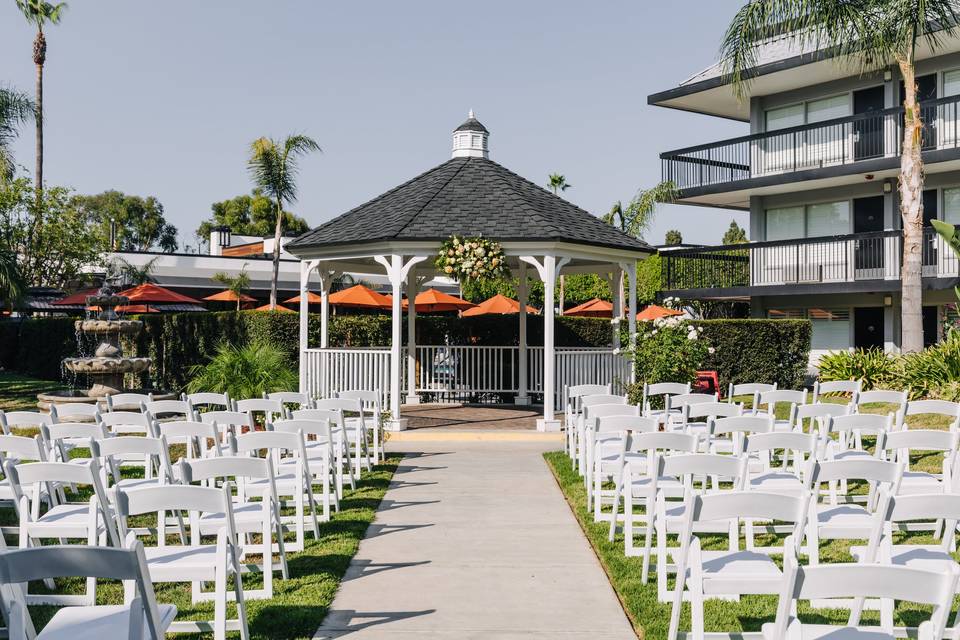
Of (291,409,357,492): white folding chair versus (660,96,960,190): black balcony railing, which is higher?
(660,96,960,190): black balcony railing

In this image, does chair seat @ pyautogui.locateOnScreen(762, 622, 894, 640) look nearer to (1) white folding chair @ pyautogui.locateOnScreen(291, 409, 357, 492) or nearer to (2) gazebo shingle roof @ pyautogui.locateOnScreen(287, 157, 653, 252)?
(1) white folding chair @ pyautogui.locateOnScreen(291, 409, 357, 492)

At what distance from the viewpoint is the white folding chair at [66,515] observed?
5.45m

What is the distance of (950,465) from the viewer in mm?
7184

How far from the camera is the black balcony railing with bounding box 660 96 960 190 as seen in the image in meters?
23.4

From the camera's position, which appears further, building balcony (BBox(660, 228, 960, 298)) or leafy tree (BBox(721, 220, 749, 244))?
leafy tree (BBox(721, 220, 749, 244))

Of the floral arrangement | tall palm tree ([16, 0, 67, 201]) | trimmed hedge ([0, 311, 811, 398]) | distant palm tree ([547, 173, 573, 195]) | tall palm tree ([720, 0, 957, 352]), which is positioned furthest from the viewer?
distant palm tree ([547, 173, 573, 195])

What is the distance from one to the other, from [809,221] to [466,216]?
47.9 feet

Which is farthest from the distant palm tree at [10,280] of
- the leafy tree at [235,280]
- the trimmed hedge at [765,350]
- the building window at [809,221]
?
the building window at [809,221]

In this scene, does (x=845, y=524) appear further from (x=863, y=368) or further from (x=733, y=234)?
(x=733, y=234)

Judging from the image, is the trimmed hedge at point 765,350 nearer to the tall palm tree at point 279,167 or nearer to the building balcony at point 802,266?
the building balcony at point 802,266

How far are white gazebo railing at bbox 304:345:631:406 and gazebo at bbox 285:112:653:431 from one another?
0.03m

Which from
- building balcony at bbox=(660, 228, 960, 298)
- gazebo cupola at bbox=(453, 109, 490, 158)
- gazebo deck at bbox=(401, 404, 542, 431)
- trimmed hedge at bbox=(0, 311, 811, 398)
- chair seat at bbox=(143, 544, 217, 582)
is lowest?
gazebo deck at bbox=(401, 404, 542, 431)

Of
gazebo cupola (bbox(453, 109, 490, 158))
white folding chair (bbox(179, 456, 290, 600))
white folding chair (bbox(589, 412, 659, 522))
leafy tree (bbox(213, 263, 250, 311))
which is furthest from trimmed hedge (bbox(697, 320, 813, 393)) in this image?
leafy tree (bbox(213, 263, 250, 311))

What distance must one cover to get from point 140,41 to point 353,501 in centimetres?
1634
